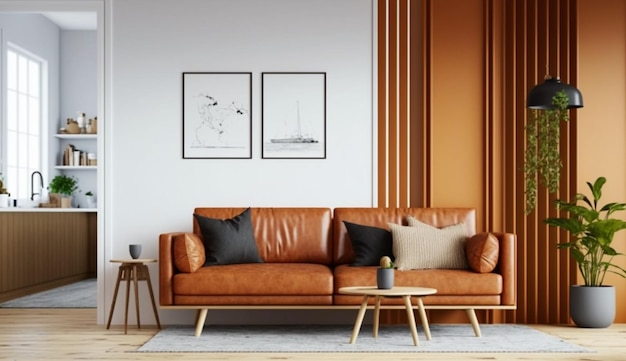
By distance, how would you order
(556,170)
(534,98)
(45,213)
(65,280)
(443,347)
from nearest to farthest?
(443,347) → (534,98) → (556,170) → (45,213) → (65,280)

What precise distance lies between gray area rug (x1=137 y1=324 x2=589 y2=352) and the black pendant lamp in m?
1.55

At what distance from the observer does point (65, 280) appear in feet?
33.0

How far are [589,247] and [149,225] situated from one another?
3.21 meters

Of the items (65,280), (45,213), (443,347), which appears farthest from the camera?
(65,280)

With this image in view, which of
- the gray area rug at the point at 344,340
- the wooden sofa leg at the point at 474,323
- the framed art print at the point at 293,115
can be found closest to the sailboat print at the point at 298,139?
the framed art print at the point at 293,115

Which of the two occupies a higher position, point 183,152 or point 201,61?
point 201,61

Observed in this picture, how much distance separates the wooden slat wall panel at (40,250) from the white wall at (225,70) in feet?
6.87

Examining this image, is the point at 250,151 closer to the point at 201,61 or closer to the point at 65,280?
the point at 201,61

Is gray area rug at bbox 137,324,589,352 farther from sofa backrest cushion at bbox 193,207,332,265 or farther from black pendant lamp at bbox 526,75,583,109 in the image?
black pendant lamp at bbox 526,75,583,109

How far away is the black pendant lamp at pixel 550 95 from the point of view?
609 cm

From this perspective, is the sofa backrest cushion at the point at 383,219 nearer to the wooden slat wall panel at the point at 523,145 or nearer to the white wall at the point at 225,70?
the white wall at the point at 225,70

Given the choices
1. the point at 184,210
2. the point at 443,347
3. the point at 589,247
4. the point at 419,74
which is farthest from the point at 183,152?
the point at 589,247

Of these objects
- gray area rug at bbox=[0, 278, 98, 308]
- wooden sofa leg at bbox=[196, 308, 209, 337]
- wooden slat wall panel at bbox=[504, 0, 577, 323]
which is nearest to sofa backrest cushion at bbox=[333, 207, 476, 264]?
wooden slat wall panel at bbox=[504, 0, 577, 323]

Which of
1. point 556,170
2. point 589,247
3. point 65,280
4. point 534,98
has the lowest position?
point 65,280
